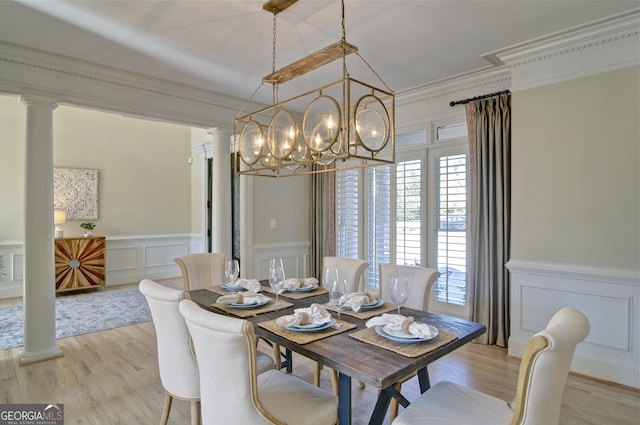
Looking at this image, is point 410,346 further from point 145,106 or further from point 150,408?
point 145,106

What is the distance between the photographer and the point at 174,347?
1.90 m

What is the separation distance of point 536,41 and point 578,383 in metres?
2.80

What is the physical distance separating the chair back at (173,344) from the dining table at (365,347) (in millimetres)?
329

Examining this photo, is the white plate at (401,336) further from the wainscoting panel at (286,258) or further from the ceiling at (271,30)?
the wainscoting panel at (286,258)

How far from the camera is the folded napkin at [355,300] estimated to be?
207 cm

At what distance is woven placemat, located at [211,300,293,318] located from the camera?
2.08 metres

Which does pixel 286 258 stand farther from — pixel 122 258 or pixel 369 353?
pixel 369 353

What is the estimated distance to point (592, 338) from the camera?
2.85 meters

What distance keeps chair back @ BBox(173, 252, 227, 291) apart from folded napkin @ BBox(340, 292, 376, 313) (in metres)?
1.56

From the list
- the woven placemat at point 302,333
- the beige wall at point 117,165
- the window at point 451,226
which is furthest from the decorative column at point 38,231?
the window at point 451,226

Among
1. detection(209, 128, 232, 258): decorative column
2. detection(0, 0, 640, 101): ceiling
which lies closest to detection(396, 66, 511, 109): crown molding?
detection(0, 0, 640, 101): ceiling

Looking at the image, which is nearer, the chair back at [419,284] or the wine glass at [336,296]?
the wine glass at [336,296]

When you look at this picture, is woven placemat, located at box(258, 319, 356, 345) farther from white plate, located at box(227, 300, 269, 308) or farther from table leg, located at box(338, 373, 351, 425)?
white plate, located at box(227, 300, 269, 308)

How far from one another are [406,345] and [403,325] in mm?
141
